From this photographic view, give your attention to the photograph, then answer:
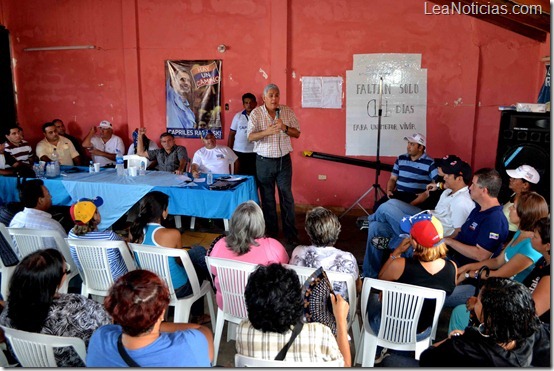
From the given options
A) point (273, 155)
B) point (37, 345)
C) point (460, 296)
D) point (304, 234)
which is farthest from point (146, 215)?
point (304, 234)

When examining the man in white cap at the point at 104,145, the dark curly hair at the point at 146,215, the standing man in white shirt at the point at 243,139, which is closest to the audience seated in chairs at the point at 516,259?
the dark curly hair at the point at 146,215

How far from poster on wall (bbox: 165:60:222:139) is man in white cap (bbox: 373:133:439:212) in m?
2.68

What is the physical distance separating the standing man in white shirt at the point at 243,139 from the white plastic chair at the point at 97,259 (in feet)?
10.2

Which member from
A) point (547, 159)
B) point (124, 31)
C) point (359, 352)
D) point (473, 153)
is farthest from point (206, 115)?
point (359, 352)

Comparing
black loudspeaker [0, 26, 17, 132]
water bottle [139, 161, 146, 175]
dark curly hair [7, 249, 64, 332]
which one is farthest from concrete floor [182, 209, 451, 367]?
black loudspeaker [0, 26, 17, 132]

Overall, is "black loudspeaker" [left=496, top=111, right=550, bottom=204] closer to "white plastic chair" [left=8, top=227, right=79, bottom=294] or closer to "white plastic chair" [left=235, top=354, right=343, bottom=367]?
"white plastic chair" [left=235, top=354, right=343, bottom=367]

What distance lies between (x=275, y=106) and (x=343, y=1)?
176 centimetres

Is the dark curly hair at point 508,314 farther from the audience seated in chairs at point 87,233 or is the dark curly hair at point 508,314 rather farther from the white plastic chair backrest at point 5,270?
the white plastic chair backrest at point 5,270

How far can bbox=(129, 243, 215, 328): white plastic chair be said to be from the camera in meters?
2.83

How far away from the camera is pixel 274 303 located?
1721 mm

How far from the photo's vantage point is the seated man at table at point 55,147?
582 centimetres

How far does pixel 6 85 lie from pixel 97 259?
16.8 feet

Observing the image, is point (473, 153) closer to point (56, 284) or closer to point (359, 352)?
point (359, 352)

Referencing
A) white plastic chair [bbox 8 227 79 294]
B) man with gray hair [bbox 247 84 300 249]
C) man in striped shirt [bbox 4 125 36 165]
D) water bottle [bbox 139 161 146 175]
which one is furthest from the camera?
man in striped shirt [bbox 4 125 36 165]
